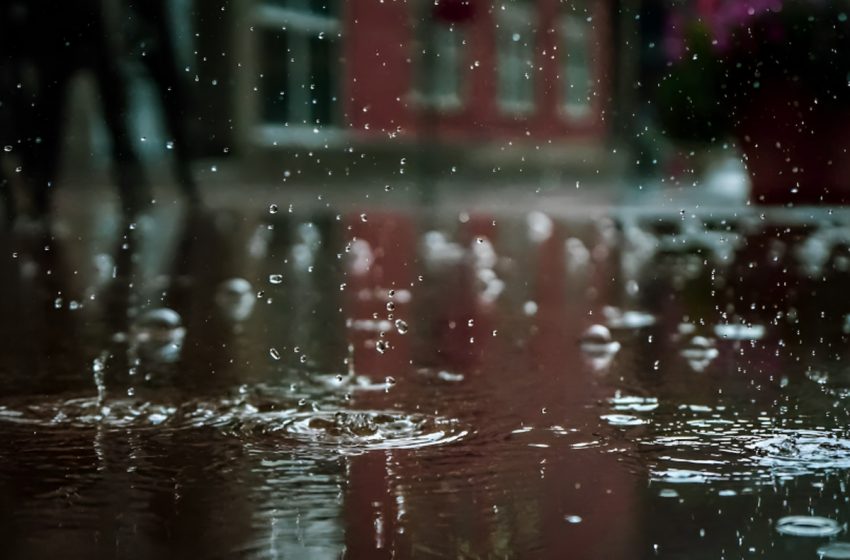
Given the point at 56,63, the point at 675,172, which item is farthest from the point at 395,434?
the point at 675,172

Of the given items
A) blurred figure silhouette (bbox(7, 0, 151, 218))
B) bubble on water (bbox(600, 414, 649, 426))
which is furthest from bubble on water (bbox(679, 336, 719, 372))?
blurred figure silhouette (bbox(7, 0, 151, 218))

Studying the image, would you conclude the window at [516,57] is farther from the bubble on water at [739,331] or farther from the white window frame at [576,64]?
the bubble on water at [739,331]

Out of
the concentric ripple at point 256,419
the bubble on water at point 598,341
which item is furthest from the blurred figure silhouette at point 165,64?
the concentric ripple at point 256,419

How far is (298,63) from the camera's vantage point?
15727 millimetres

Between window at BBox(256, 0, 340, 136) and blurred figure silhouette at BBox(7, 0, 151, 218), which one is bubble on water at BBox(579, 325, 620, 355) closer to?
blurred figure silhouette at BBox(7, 0, 151, 218)

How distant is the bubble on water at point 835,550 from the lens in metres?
1.73

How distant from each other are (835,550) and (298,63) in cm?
1423

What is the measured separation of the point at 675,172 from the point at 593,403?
14.6 m

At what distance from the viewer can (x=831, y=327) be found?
4.03 metres

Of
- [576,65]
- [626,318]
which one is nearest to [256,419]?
[626,318]

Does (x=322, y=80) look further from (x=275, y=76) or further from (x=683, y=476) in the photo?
(x=683, y=476)

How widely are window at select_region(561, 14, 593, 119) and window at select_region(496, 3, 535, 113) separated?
0.71 m

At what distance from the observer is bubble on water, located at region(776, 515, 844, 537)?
1.85 m

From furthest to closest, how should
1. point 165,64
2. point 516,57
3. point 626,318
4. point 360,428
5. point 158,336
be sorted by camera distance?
point 516,57 → point 165,64 → point 626,318 → point 158,336 → point 360,428
